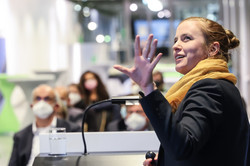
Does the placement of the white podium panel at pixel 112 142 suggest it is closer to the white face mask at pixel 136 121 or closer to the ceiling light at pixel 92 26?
the white face mask at pixel 136 121

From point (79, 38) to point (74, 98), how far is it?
814cm

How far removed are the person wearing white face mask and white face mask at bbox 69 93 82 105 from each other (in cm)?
191

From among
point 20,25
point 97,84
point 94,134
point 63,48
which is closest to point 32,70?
point 20,25

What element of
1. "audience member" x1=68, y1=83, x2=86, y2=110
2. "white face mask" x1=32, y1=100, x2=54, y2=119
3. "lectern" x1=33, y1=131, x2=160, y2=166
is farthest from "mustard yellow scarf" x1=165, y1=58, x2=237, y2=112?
"audience member" x1=68, y1=83, x2=86, y2=110

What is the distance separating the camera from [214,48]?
1692 millimetres

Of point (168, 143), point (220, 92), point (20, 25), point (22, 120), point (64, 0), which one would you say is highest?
point (64, 0)

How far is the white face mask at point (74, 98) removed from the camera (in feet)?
20.6

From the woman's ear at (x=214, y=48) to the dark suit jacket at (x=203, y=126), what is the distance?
0.45 ft

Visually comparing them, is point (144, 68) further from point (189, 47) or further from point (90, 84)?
point (90, 84)

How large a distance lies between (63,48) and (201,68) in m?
11.6

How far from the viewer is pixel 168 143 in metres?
1.42

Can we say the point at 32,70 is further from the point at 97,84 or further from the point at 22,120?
the point at 97,84

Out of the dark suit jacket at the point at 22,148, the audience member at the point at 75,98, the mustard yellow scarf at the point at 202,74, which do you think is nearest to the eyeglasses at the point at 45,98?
the dark suit jacket at the point at 22,148

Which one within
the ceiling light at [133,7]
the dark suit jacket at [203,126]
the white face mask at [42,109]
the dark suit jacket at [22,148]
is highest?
the ceiling light at [133,7]
